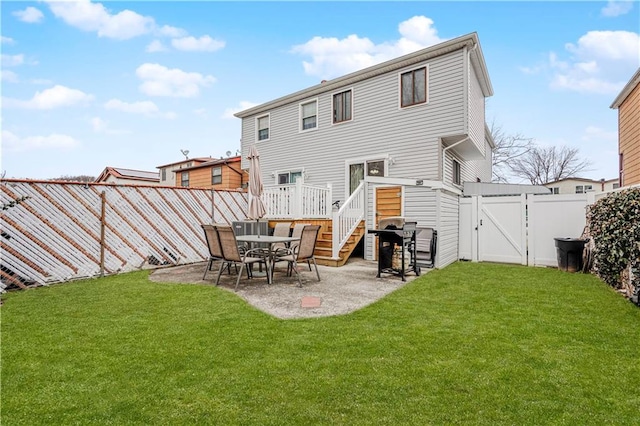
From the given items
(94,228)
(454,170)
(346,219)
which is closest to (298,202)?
(346,219)

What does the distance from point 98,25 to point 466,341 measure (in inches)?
450

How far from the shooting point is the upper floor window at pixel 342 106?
36.2 ft

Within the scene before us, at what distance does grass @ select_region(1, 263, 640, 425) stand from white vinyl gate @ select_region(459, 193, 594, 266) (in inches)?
146

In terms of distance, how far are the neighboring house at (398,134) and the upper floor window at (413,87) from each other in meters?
0.03

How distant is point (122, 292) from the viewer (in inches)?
206

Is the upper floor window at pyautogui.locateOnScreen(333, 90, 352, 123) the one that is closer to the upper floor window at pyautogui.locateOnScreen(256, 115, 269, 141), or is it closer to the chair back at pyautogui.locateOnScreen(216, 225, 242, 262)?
the upper floor window at pyautogui.locateOnScreen(256, 115, 269, 141)

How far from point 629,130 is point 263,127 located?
12.4 metres

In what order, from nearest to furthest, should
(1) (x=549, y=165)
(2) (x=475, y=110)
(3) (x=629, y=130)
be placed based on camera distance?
(3) (x=629, y=130), (2) (x=475, y=110), (1) (x=549, y=165)

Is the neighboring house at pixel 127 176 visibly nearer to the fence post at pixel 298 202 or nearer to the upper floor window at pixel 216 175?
the upper floor window at pixel 216 175

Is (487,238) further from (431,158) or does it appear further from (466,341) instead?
(466,341)

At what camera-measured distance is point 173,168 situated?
24938mm

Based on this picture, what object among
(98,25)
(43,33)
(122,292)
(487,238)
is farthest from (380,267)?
(43,33)

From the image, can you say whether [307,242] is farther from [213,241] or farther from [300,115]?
[300,115]

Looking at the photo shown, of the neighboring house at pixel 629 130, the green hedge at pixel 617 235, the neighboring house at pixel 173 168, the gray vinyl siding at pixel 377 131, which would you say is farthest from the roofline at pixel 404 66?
the neighboring house at pixel 173 168
